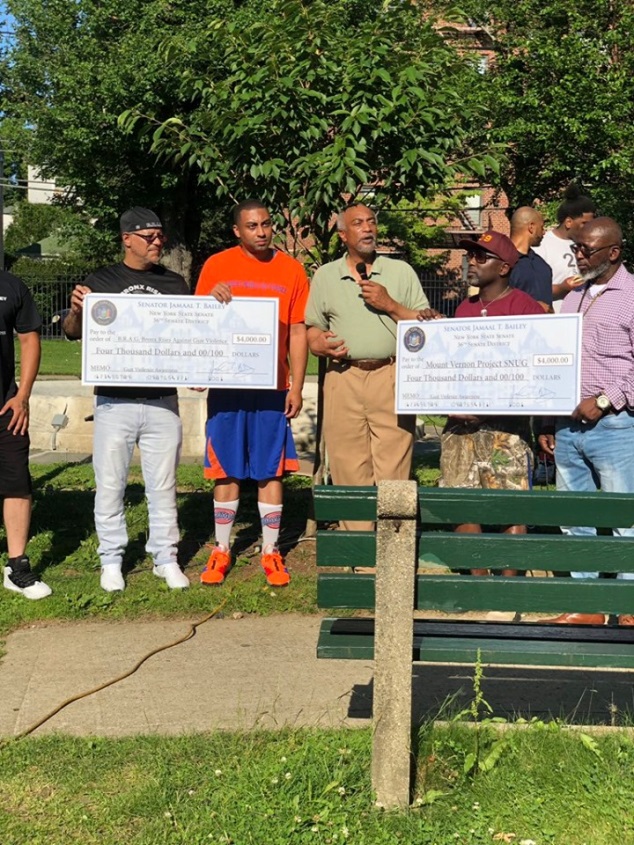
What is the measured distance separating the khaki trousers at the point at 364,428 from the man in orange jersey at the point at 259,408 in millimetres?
238

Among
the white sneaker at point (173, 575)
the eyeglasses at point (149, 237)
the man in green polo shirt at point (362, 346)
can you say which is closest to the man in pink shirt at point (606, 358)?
the man in green polo shirt at point (362, 346)

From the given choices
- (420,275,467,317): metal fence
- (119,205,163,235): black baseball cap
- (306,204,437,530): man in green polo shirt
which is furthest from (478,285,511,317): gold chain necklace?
(420,275,467,317): metal fence

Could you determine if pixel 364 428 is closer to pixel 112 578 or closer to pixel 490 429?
pixel 490 429

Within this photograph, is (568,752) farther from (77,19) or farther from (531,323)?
(77,19)

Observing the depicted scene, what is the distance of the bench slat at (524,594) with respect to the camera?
12.0 ft

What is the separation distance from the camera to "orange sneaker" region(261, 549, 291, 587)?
653 centimetres

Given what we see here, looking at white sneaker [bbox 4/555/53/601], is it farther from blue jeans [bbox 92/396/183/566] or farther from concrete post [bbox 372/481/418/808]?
concrete post [bbox 372/481/418/808]

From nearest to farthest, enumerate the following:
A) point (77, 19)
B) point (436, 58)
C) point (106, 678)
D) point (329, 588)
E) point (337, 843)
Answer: point (337, 843) → point (329, 588) → point (106, 678) → point (436, 58) → point (77, 19)

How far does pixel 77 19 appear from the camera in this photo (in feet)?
97.3

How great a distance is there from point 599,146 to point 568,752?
2452cm

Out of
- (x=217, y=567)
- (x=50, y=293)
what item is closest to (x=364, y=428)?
(x=217, y=567)

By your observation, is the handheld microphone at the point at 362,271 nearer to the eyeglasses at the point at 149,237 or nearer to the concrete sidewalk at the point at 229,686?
the eyeglasses at the point at 149,237

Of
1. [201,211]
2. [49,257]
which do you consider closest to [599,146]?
[201,211]

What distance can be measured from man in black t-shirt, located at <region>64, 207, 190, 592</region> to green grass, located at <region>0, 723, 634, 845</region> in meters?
2.44
